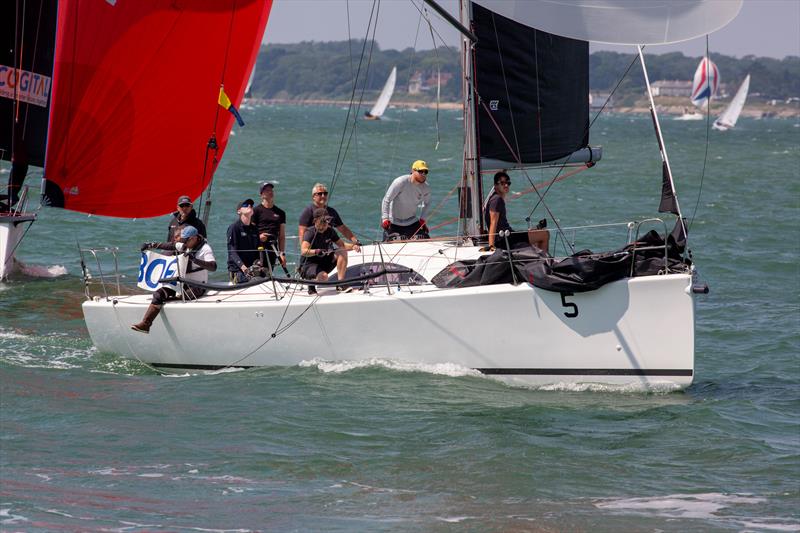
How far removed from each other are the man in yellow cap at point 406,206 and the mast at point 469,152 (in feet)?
1.66

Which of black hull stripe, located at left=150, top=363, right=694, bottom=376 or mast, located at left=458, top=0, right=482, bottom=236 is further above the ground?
mast, located at left=458, top=0, right=482, bottom=236

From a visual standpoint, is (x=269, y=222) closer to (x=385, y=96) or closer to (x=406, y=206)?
(x=406, y=206)

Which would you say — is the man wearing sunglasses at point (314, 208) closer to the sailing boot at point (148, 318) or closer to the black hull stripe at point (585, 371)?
the sailing boot at point (148, 318)

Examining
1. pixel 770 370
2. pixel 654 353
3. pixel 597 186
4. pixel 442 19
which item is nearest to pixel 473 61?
pixel 442 19

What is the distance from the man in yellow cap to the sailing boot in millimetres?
2819

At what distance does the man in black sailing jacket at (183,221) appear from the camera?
11.9m

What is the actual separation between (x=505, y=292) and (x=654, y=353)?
1.43 metres

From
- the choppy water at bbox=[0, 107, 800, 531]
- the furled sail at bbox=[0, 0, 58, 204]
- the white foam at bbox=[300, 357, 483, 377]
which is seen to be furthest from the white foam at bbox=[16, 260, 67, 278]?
the white foam at bbox=[300, 357, 483, 377]

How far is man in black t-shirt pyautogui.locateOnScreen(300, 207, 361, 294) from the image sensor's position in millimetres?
11273

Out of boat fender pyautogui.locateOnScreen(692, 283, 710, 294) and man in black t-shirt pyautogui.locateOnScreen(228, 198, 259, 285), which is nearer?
boat fender pyautogui.locateOnScreen(692, 283, 710, 294)

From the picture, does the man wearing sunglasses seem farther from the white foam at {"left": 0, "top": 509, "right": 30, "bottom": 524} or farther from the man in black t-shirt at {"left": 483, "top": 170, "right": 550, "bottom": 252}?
the white foam at {"left": 0, "top": 509, "right": 30, "bottom": 524}

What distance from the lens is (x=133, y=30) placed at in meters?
13.3

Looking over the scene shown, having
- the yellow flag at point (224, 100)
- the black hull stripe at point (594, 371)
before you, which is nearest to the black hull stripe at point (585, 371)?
the black hull stripe at point (594, 371)

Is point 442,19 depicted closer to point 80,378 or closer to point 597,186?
point 80,378
